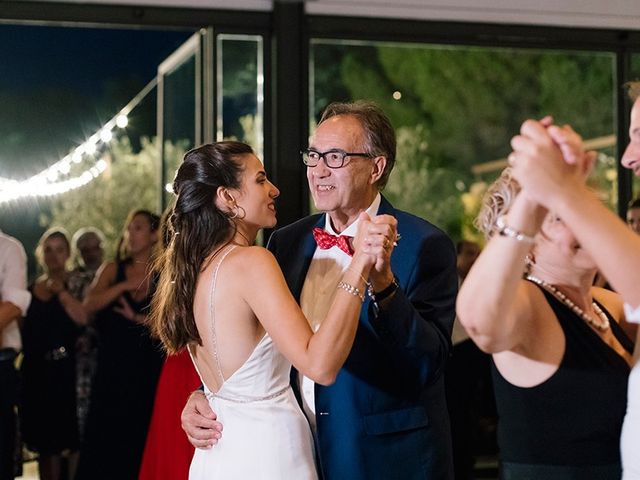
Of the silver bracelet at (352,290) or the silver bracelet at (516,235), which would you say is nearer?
the silver bracelet at (516,235)

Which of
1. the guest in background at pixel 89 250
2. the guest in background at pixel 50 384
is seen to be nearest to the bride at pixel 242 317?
the guest in background at pixel 50 384

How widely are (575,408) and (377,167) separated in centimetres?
138

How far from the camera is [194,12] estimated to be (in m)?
5.56

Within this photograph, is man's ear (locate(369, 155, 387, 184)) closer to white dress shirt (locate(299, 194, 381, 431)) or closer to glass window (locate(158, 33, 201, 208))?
white dress shirt (locate(299, 194, 381, 431))

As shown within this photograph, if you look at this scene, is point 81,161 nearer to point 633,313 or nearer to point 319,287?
point 319,287

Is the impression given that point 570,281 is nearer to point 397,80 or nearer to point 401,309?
point 401,309

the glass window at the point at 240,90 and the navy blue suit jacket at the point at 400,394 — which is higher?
the glass window at the point at 240,90

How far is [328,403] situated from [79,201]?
4.74 m

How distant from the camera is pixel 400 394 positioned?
307 cm

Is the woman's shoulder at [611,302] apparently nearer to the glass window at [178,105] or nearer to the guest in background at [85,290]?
the glass window at [178,105]

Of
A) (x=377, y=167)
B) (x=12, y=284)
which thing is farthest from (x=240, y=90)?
(x=377, y=167)

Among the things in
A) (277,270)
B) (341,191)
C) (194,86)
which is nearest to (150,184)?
(194,86)

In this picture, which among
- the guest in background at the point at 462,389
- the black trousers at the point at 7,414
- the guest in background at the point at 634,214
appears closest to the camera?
the black trousers at the point at 7,414

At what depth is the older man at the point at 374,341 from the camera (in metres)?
2.93
